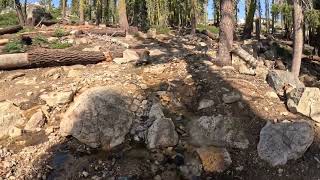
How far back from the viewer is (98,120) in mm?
9461

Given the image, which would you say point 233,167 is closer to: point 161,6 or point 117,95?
point 117,95

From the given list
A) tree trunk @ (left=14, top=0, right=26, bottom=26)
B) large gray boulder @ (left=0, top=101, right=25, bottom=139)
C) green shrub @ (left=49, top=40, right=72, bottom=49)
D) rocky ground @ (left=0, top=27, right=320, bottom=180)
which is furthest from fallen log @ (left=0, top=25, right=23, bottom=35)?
large gray boulder @ (left=0, top=101, right=25, bottom=139)

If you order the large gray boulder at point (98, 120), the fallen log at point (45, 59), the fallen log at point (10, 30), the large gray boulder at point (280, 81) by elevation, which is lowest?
the large gray boulder at point (98, 120)

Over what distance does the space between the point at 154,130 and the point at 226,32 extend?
447cm

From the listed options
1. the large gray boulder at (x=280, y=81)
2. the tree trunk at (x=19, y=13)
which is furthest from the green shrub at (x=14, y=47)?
the tree trunk at (x=19, y=13)

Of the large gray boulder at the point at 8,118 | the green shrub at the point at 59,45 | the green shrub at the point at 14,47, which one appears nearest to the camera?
the large gray boulder at the point at 8,118

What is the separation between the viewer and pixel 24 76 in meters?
12.5

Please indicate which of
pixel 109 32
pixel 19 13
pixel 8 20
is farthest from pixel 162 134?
pixel 8 20

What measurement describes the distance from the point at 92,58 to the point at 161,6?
15.1 m

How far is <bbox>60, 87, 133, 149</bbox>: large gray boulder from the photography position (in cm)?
926

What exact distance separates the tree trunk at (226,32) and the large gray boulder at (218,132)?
3.23 metres

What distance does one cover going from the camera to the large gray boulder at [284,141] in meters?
8.86

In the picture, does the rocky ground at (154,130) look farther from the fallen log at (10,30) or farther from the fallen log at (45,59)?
the fallen log at (10,30)

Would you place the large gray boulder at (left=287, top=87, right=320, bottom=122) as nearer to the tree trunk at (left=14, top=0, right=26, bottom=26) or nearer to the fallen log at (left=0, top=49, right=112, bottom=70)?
the fallen log at (left=0, top=49, right=112, bottom=70)
